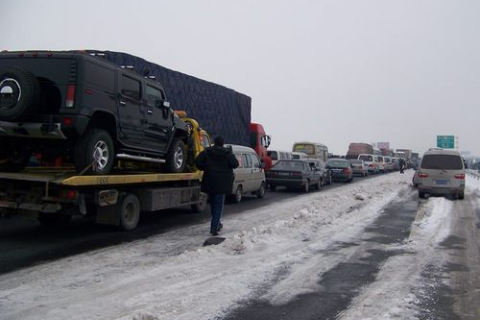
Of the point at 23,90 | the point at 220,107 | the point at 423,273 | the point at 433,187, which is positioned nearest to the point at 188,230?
the point at 23,90

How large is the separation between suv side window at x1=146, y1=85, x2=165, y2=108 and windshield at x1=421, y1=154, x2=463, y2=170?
12235 millimetres

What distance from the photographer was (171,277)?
18.5 ft

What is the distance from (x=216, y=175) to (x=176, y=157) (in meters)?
2.57

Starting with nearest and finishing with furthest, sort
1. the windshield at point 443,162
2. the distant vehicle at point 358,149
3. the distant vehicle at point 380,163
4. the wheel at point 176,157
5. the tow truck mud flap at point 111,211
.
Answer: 1. the tow truck mud flap at point 111,211
2. the wheel at point 176,157
3. the windshield at point 443,162
4. the distant vehicle at point 380,163
5. the distant vehicle at point 358,149

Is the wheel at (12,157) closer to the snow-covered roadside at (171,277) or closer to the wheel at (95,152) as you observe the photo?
the wheel at (95,152)

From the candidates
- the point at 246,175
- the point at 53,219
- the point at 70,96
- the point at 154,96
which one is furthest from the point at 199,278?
the point at 246,175

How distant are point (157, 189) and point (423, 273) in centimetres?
553

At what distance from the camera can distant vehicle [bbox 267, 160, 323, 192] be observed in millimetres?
20438

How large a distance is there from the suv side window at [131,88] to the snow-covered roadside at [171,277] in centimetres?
276

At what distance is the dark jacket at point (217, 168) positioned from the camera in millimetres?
8625

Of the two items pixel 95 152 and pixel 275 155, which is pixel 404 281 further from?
pixel 275 155

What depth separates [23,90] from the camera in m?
7.03

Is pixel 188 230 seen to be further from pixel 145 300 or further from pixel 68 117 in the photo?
pixel 145 300

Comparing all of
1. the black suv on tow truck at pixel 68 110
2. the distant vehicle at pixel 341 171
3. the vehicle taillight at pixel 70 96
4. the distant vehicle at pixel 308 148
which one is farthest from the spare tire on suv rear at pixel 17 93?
the distant vehicle at pixel 308 148
